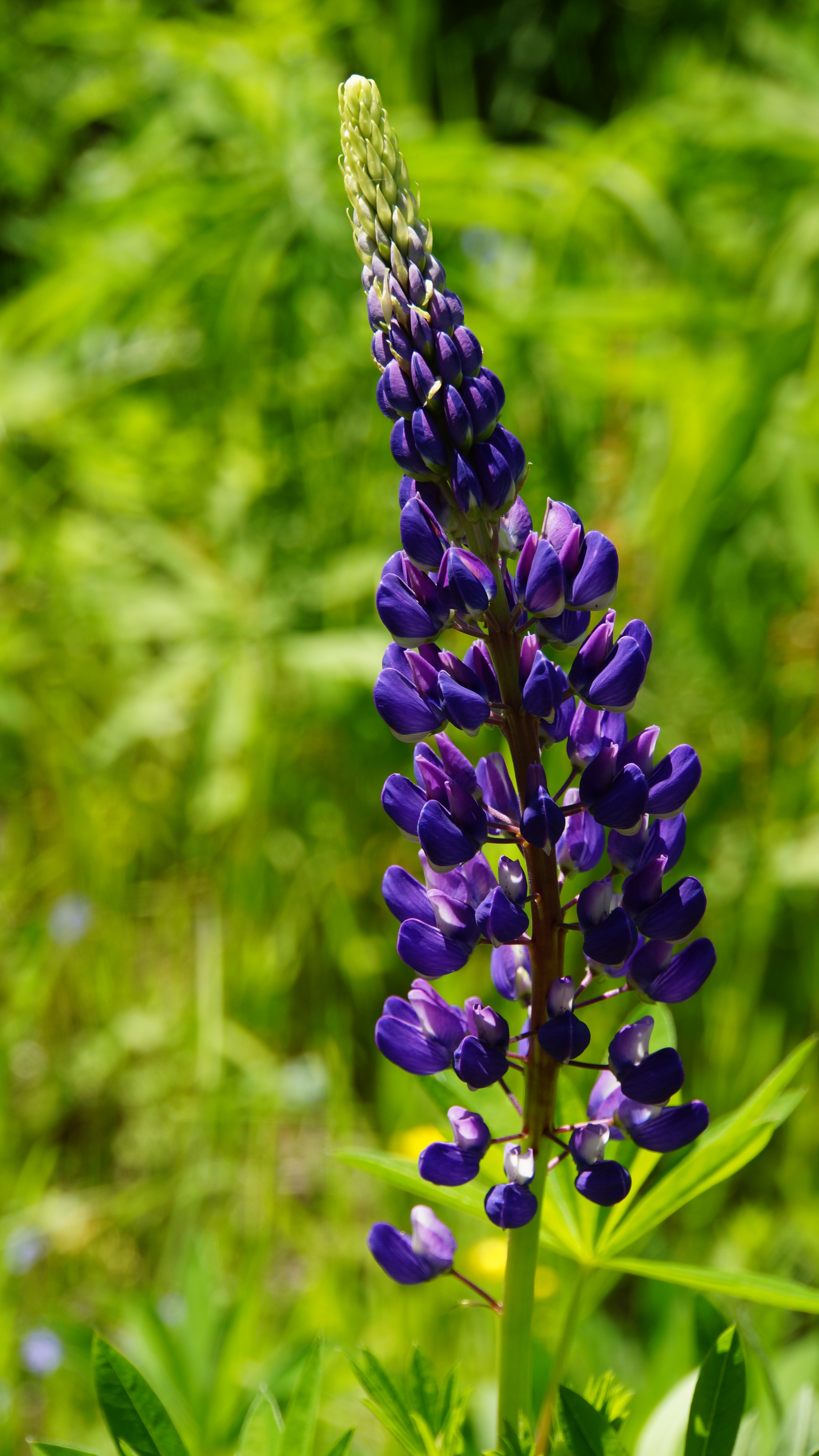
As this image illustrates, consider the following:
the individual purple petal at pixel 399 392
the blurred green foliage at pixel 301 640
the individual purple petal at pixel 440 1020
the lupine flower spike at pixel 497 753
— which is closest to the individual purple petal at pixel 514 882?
the lupine flower spike at pixel 497 753

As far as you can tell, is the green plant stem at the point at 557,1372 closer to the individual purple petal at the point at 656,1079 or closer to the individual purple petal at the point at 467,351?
the individual purple petal at the point at 656,1079

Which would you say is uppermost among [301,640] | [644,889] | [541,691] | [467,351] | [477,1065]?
[301,640]

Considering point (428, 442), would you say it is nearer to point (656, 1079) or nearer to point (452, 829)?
point (452, 829)

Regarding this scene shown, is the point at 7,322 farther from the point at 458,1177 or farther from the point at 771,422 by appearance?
the point at 458,1177

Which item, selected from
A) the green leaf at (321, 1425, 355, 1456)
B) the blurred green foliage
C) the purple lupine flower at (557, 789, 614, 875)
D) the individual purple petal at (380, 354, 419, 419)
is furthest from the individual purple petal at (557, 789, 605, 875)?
the blurred green foliage

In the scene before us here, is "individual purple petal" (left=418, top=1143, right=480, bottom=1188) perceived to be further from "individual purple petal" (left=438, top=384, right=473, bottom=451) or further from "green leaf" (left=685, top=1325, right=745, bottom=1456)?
"individual purple petal" (left=438, top=384, right=473, bottom=451)

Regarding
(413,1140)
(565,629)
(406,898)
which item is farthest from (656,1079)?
(413,1140)

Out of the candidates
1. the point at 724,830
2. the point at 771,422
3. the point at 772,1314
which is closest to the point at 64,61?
the point at 771,422
